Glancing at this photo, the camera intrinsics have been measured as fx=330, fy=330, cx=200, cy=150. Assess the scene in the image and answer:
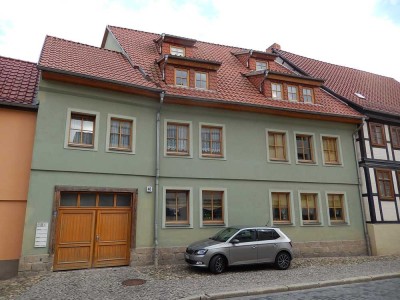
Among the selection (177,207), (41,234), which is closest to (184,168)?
(177,207)

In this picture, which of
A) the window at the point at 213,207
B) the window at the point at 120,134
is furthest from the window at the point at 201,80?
the window at the point at 213,207

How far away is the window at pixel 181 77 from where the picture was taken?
47.3ft

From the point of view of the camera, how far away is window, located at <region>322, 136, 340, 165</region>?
16.1 meters

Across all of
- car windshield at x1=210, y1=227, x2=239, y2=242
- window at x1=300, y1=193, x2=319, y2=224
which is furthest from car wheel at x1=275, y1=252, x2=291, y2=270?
window at x1=300, y1=193, x2=319, y2=224

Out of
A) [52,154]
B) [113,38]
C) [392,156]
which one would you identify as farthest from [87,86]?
[392,156]

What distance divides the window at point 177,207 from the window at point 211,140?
2.02m

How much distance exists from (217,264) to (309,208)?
21.1 feet

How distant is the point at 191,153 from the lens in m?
13.5

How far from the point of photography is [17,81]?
42.1 feet

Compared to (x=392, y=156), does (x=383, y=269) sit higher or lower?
lower

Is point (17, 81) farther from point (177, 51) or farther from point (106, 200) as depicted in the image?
point (177, 51)

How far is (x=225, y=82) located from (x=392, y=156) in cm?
956

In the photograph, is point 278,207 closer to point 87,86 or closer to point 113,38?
point 87,86

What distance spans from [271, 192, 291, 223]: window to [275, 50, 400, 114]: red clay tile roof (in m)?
6.62
